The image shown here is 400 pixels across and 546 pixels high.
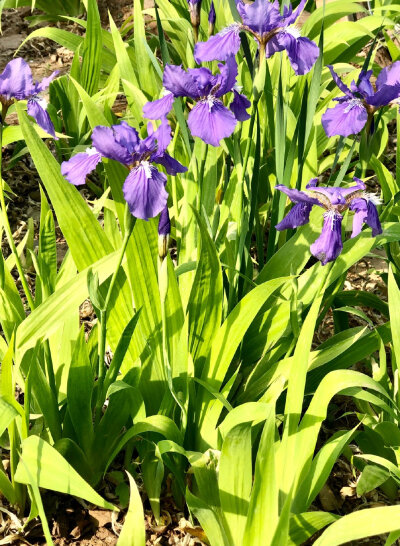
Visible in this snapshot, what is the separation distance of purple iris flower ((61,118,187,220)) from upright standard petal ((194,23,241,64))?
271 millimetres

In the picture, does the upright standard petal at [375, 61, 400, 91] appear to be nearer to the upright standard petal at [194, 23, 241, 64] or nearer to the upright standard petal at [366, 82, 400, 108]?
the upright standard petal at [366, 82, 400, 108]

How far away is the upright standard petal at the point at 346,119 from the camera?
5.25 ft

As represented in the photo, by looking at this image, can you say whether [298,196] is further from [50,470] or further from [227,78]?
[50,470]

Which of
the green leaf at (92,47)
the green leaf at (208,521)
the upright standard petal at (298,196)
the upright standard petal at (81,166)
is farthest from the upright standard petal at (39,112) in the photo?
the green leaf at (92,47)

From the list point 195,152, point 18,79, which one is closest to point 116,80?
point 195,152

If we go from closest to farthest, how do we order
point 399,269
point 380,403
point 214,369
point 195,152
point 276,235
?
1. point 380,403
2. point 214,369
3. point 195,152
4. point 276,235
5. point 399,269

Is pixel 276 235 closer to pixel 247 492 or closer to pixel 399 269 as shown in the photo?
pixel 399 269

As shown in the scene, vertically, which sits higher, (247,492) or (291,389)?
(291,389)

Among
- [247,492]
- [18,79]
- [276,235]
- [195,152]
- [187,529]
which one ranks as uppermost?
[18,79]

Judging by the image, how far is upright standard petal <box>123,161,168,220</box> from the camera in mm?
1286

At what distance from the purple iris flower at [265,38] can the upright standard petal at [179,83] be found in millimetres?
112

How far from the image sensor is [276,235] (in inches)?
78.4

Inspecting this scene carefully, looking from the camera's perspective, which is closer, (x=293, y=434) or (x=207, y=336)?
(x=293, y=434)

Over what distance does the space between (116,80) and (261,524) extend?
1.87 meters
